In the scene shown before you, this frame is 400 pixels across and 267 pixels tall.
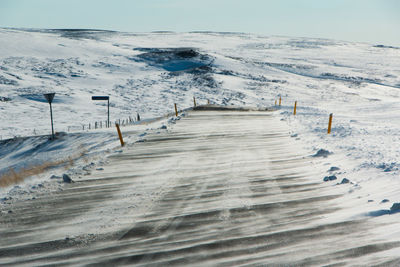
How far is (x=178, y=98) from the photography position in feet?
177

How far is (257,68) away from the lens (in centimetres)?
7919

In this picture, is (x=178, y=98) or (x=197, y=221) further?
(x=178, y=98)

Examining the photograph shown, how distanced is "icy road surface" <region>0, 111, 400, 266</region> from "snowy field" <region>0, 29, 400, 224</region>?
0.73 metres

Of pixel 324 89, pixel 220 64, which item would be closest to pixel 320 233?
pixel 324 89

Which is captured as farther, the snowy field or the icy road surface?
the snowy field

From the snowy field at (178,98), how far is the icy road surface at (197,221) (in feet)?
2.39

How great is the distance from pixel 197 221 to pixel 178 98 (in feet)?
159

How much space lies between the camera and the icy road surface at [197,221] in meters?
4.67

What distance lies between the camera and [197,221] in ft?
19.0

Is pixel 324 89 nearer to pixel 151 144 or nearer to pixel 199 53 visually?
pixel 199 53

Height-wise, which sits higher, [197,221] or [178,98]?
[197,221]

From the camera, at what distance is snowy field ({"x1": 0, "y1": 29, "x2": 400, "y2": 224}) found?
9.12 m

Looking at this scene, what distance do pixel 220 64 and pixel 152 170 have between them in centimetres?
7134

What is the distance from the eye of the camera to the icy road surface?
467 centimetres
